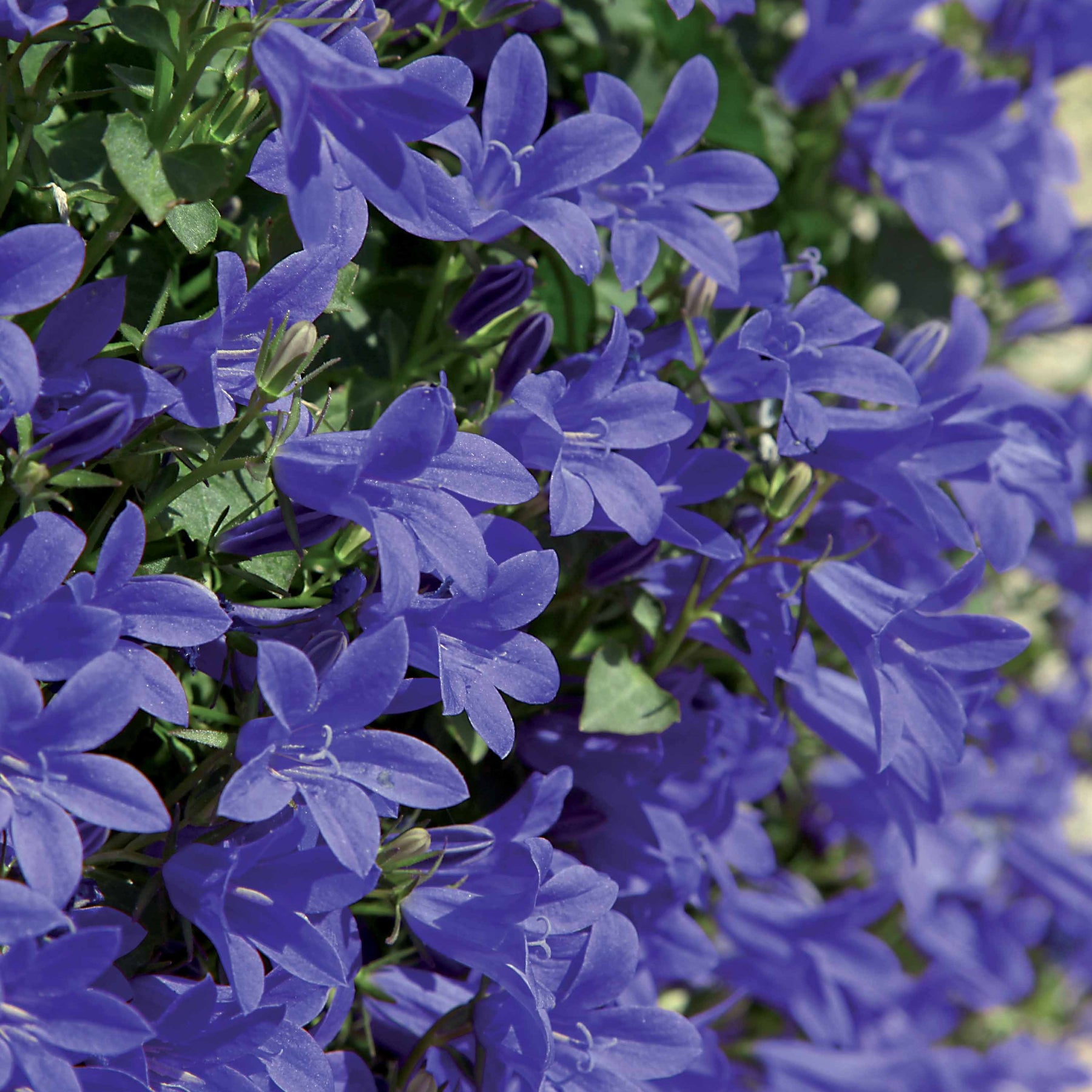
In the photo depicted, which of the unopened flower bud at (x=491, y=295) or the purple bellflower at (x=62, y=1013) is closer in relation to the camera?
the purple bellflower at (x=62, y=1013)

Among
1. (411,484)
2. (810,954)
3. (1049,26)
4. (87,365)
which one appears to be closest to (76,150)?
(87,365)

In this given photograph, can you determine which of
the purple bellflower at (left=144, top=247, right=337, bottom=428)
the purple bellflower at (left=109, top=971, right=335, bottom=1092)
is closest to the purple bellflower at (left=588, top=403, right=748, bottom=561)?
the purple bellflower at (left=144, top=247, right=337, bottom=428)

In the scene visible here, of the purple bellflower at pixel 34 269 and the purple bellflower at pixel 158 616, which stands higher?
the purple bellflower at pixel 34 269

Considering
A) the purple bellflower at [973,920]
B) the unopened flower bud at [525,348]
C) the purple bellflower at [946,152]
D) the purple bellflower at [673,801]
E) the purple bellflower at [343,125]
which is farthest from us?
the purple bellflower at [973,920]

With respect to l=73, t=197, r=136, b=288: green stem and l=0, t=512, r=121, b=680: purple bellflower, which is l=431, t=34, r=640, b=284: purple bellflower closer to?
l=73, t=197, r=136, b=288: green stem

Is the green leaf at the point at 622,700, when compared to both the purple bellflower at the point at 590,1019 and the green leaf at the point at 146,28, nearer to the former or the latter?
the purple bellflower at the point at 590,1019

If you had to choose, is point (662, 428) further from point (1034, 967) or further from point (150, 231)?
point (1034, 967)

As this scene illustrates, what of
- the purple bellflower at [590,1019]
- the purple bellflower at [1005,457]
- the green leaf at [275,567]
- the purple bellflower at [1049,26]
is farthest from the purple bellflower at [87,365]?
the purple bellflower at [1049,26]

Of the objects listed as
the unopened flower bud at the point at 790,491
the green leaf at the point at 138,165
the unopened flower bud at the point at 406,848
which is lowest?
the unopened flower bud at the point at 406,848
